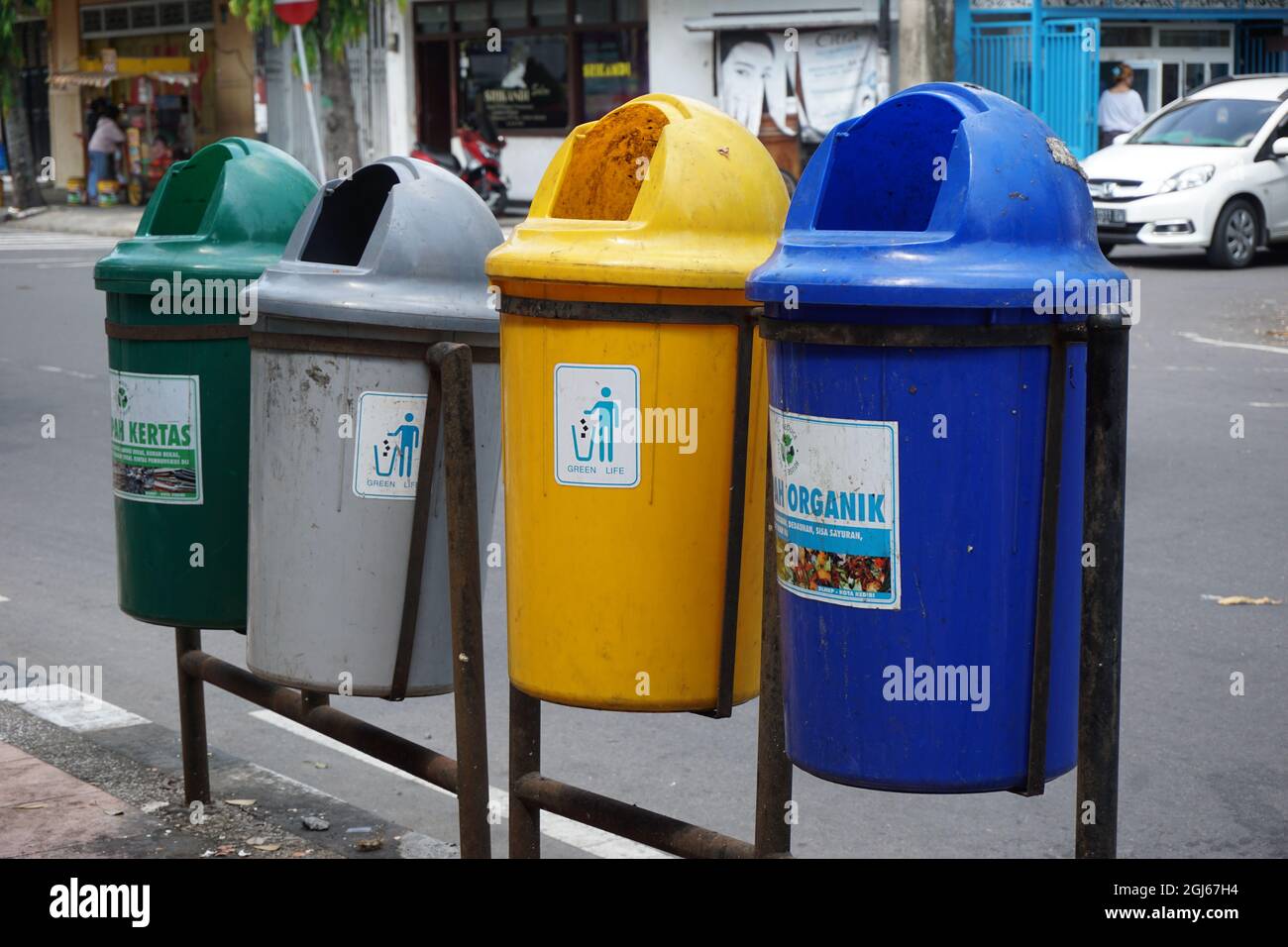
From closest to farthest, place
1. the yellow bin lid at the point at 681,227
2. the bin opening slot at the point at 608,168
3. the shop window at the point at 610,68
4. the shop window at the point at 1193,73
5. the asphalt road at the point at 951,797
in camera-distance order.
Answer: the yellow bin lid at the point at 681,227 < the bin opening slot at the point at 608,168 < the asphalt road at the point at 951,797 < the shop window at the point at 1193,73 < the shop window at the point at 610,68

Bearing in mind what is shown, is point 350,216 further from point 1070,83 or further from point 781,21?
point 781,21

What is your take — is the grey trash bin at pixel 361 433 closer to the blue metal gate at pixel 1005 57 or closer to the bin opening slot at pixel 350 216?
the bin opening slot at pixel 350 216

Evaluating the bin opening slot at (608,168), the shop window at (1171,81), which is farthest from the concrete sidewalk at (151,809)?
the shop window at (1171,81)

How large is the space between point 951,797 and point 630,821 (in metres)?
1.54

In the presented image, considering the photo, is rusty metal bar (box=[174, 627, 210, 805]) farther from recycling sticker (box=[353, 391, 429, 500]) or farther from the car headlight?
the car headlight

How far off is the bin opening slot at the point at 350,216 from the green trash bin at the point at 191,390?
0.10 meters

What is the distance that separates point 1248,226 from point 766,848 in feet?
47.3

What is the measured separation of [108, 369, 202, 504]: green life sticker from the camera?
3.91 meters

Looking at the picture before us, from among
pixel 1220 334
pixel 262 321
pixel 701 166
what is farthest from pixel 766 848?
pixel 1220 334

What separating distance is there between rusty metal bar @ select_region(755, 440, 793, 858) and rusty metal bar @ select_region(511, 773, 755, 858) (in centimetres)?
5

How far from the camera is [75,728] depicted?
16.5 feet

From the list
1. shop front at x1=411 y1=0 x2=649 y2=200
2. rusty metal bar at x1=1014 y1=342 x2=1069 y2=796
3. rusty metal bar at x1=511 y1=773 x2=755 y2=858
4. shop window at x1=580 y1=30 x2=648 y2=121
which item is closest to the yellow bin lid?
rusty metal bar at x1=1014 y1=342 x2=1069 y2=796

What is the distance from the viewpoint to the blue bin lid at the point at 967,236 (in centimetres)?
256
